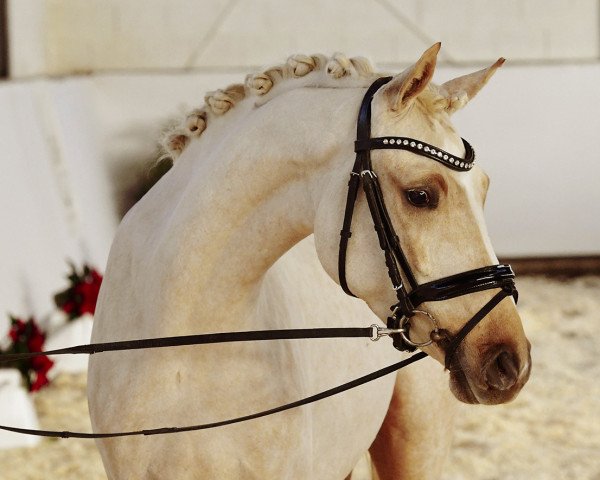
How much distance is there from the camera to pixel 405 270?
1.90 metres

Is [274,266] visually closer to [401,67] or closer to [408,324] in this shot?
[408,324]

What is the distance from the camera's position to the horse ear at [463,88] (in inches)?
79.9

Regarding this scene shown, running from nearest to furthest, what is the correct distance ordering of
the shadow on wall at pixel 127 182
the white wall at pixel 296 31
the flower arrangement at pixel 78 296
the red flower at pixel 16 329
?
the red flower at pixel 16 329 < the flower arrangement at pixel 78 296 < the shadow on wall at pixel 127 182 < the white wall at pixel 296 31

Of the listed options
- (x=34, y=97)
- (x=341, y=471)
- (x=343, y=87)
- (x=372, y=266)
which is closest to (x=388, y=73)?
(x=343, y=87)

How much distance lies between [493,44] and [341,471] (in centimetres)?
694

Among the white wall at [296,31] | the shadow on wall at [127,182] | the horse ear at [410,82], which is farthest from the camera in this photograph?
the white wall at [296,31]

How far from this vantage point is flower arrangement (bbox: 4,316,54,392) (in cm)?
517

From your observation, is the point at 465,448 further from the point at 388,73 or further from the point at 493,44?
the point at 493,44

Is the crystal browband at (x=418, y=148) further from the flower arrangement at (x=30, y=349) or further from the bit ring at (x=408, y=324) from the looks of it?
the flower arrangement at (x=30, y=349)

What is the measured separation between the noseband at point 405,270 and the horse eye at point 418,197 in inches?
2.1

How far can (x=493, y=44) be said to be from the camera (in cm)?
891

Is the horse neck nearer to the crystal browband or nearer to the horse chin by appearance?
the crystal browband

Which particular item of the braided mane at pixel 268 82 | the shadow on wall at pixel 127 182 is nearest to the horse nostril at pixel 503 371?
the braided mane at pixel 268 82

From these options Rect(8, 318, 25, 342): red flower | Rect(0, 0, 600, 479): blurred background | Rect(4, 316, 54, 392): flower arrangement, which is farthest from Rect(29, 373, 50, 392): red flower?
Rect(0, 0, 600, 479): blurred background
